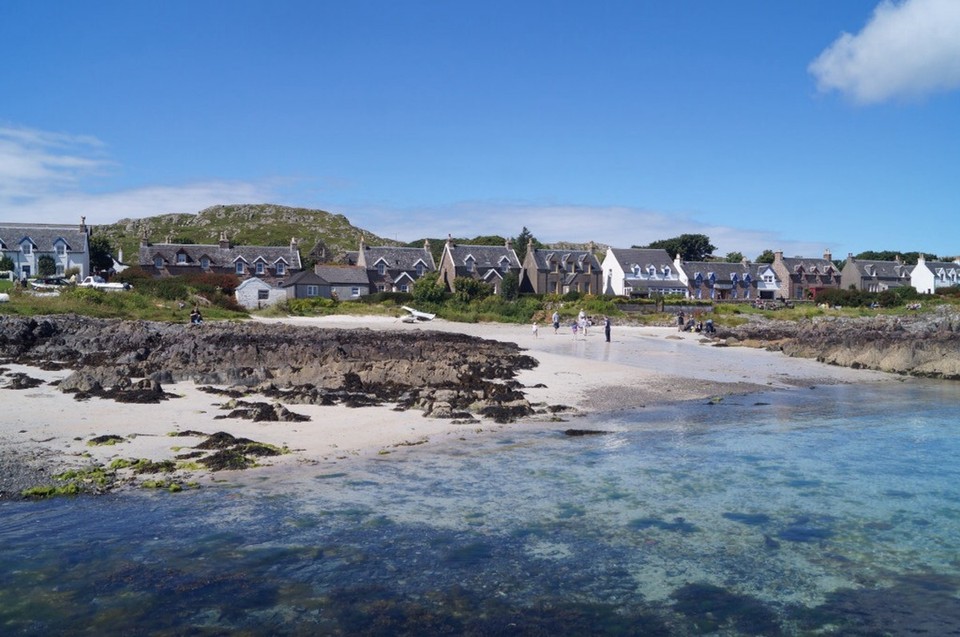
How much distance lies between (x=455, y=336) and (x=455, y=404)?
18.4 metres

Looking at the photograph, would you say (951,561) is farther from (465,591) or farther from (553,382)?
(553,382)

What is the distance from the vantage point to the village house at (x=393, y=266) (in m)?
81.2

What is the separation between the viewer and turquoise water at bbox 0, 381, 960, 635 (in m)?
7.84

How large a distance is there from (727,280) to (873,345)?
5807 centimetres

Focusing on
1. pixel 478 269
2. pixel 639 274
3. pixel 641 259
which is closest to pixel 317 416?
pixel 478 269

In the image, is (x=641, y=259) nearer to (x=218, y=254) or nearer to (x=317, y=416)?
(x=218, y=254)

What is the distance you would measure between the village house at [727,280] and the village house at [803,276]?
1.43 meters

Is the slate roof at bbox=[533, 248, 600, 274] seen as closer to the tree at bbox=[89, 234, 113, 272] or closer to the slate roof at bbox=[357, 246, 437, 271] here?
the slate roof at bbox=[357, 246, 437, 271]

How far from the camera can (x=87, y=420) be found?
1523 cm

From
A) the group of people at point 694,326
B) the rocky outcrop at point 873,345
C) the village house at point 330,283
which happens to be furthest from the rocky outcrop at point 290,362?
the village house at point 330,283

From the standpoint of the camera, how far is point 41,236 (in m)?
75.4

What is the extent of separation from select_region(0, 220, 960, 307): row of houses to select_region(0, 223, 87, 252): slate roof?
93mm

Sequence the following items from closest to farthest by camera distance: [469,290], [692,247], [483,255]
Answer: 1. [469,290]
2. [483,255]
3. [692,247]

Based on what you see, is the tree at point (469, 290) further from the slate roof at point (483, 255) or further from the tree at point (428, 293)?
the slate roof at point (483, 255)
